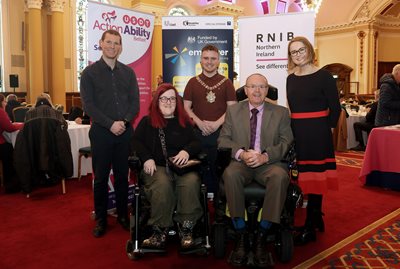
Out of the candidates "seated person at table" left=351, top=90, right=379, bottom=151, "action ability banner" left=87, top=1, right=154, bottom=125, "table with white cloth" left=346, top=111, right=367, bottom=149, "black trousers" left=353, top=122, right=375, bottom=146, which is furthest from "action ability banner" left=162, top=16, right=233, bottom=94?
"table with white cloth" left=346, top=111, right=367, bottom=149

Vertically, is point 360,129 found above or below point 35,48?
below

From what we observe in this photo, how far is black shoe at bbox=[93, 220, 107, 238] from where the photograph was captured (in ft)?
10.2

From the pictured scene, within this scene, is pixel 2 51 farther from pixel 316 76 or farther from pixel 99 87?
pixel 316 76

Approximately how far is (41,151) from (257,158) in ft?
8.82

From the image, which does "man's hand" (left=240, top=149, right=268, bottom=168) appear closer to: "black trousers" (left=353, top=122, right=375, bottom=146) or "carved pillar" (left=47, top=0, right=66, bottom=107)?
"black trousers" (left=353, top=122, right=375, bottom=146)

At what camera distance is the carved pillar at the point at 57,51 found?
1058 cm

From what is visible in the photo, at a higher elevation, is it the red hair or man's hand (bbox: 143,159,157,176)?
the red hair

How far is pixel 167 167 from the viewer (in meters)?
2.86

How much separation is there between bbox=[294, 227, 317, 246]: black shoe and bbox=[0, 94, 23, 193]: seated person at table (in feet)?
11.0

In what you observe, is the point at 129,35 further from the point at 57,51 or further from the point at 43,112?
the point at 57,51

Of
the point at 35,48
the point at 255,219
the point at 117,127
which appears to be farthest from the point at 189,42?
the point at 35,48

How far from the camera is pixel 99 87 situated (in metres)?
3.05

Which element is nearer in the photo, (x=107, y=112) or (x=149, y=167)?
(x=149, y=167)

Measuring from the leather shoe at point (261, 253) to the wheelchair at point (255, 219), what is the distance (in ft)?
0.18
